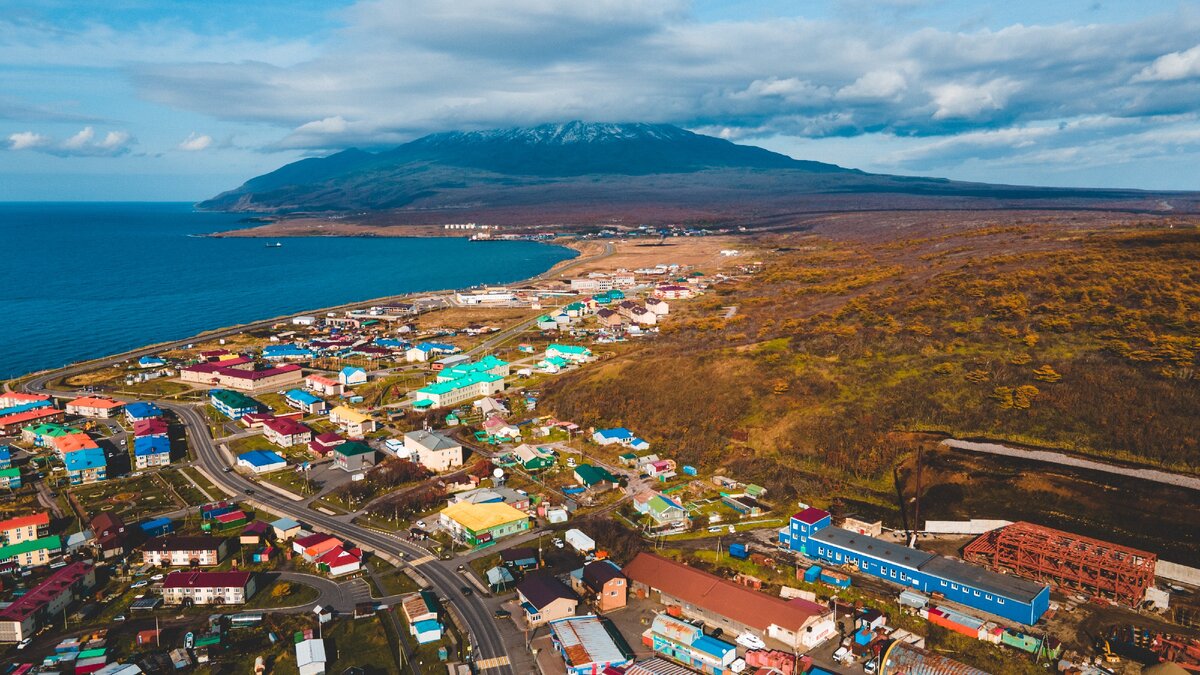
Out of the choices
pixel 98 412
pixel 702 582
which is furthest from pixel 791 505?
pixel 98 412

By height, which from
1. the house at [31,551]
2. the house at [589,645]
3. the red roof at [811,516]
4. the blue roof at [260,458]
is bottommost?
the house at [589,645]

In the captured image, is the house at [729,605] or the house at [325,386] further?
the house at [325,386]

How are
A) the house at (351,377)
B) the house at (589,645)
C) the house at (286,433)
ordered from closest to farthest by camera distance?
the house at (589,645) < the house at (286,433) < the house at (351,377)

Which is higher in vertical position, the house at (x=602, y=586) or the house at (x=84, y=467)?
the house at (x=84, y=467)

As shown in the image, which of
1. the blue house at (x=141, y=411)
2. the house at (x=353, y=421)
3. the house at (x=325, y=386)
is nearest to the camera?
the house at (x=353, y=421)

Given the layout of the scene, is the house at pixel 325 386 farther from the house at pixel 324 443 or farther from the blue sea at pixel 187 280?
the blue sea at pixel 187 280

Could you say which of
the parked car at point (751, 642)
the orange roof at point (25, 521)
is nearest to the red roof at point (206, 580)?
the orange roof at point (25, 521)

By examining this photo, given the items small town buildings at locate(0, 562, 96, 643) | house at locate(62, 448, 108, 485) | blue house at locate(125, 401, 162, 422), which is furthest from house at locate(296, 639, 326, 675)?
blue house at locate(125, 401, 162, 422)

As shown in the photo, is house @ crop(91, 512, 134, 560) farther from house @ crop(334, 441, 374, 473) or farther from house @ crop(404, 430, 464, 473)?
house @ crop(404, 430, 464, 473)
